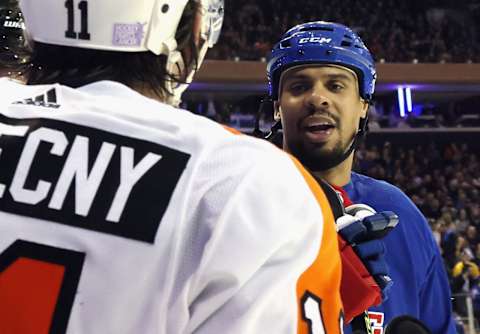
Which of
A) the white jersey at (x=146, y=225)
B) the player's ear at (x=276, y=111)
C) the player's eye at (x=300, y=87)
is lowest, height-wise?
the player's ear at (x=276, y=111)

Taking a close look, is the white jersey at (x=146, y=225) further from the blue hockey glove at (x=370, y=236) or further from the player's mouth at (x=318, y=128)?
the player's mouth at (x=318, y=128)

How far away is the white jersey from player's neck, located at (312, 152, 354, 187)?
1.29 metres

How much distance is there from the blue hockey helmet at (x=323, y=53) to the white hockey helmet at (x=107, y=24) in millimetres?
1180

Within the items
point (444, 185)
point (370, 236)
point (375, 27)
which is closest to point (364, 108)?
point (370, 236)

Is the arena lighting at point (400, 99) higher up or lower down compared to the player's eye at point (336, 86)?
lower down

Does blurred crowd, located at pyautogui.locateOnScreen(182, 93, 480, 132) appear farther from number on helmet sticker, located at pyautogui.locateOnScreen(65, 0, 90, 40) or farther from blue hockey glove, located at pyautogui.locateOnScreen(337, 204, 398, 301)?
number on helmet sticker, located at pyautogui.locateOnScreen(65, 0, 90, 40)

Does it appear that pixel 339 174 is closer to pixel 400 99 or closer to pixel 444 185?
pixel 444 185

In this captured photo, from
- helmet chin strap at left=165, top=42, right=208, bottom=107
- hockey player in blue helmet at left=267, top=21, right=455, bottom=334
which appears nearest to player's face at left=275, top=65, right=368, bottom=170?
hockey player in blue helmet at left=267, top=21, right=455, bottom=334

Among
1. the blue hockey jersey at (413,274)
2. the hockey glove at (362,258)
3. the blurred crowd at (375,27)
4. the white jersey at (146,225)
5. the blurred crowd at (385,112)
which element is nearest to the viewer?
the white jersey at (146,225)

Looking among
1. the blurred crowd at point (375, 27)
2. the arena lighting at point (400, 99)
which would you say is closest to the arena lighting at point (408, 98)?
the arena lighting at point (400, 99)

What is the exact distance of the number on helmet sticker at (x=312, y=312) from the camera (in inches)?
34.6

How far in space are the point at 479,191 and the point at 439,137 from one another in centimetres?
312

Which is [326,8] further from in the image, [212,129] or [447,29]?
[212,129]

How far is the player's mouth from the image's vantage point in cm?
214
